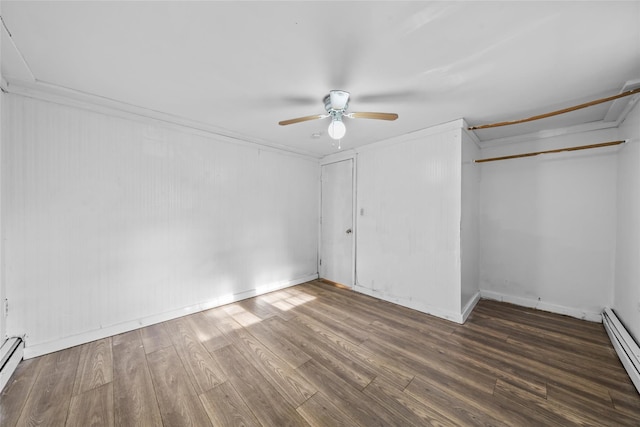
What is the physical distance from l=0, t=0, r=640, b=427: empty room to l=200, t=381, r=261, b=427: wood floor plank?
0.5 inches

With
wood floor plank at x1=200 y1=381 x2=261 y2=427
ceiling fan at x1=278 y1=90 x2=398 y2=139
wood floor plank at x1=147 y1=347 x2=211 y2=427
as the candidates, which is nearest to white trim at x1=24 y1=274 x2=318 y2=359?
wood floor plank at x1=147 y1=347 x2=211 y2=427

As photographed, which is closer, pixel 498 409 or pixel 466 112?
pixel 498 409

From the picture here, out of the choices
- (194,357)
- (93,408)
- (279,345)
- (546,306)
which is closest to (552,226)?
(546,306)

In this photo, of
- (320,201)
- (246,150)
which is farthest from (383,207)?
(246,150)

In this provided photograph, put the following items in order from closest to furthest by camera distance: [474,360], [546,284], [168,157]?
1. [474,360]
2. [168,157]
3. [546,284]

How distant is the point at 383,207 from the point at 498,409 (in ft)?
7.90

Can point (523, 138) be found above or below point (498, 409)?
above

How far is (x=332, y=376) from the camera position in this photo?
1804 mm

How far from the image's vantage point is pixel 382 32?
4.42ft

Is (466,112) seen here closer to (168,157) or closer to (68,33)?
(68,33)

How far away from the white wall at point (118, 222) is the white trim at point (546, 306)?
11.7 ft

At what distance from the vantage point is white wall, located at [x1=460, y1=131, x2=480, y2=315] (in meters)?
2.81

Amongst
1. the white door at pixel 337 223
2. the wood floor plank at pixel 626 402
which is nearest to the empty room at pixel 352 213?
the wood floor plank at pixel 626 402

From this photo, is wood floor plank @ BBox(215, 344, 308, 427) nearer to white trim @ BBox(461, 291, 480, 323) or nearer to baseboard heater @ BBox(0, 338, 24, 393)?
baseboard heater @ BBox(0, 338, 24, 393)
